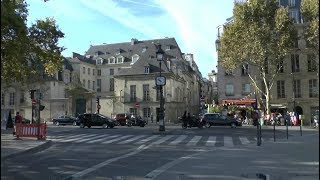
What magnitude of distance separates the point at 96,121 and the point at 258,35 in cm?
2229

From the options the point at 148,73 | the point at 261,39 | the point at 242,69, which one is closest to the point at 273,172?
the point at 261,39

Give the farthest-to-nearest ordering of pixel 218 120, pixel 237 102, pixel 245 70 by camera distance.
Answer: pixel 245 70 < pixel 237 102 < pixel 218 120

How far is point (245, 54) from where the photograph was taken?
53.6 meters

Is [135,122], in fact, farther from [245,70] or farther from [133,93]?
[133,93]

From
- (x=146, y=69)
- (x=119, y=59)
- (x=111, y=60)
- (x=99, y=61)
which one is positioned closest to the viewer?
(x=146, y=69)

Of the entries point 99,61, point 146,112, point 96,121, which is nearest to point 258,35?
point 96,121

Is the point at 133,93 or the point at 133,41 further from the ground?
the point at 133,41

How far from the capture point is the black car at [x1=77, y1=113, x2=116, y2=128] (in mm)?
42906

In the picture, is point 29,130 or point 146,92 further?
point 146,92

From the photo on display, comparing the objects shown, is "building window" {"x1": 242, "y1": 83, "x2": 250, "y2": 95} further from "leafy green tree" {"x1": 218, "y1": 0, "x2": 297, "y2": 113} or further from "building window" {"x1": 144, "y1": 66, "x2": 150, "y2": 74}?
"building window" {"x1": 144, "y1": 66, "x2": 150, "y2": 74}

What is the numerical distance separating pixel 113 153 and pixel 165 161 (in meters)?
3.51

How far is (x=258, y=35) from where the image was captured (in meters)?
52.6

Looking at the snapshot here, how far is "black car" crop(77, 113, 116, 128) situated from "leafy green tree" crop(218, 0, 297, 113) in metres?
19.2

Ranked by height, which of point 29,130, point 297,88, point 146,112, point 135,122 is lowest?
point 135,122
